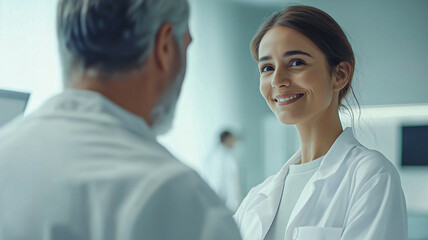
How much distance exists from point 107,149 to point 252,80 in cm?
824

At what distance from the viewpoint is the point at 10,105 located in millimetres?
1314

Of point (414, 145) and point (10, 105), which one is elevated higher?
point (10, 105)

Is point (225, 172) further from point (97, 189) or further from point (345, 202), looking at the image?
point (97, 189)

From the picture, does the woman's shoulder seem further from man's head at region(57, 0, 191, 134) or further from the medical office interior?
the medical office interior

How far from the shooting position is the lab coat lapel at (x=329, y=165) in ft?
4.53

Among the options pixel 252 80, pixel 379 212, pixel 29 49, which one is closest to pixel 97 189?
pixel 379 212

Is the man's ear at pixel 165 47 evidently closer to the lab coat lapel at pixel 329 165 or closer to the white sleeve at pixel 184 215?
the white sleeve at pixel 184 215

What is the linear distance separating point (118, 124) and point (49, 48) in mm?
4899

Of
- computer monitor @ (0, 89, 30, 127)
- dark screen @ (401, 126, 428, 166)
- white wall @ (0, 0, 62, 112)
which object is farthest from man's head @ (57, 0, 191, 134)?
dark screen @ (401, 126, 428, 166)

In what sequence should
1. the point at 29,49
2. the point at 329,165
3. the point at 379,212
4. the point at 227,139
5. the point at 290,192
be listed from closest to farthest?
the point at 379,212 < the point at 329,165 < the point at 290,192 < the point at 29,49 < the point at 227,139

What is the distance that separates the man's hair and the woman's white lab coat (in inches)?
28.7

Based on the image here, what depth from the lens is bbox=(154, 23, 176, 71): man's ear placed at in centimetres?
76

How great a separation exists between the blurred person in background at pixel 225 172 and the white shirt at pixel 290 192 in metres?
5.51

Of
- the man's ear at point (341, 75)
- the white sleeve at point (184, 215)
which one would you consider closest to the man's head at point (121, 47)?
the white sleeve at point (184, 215)
